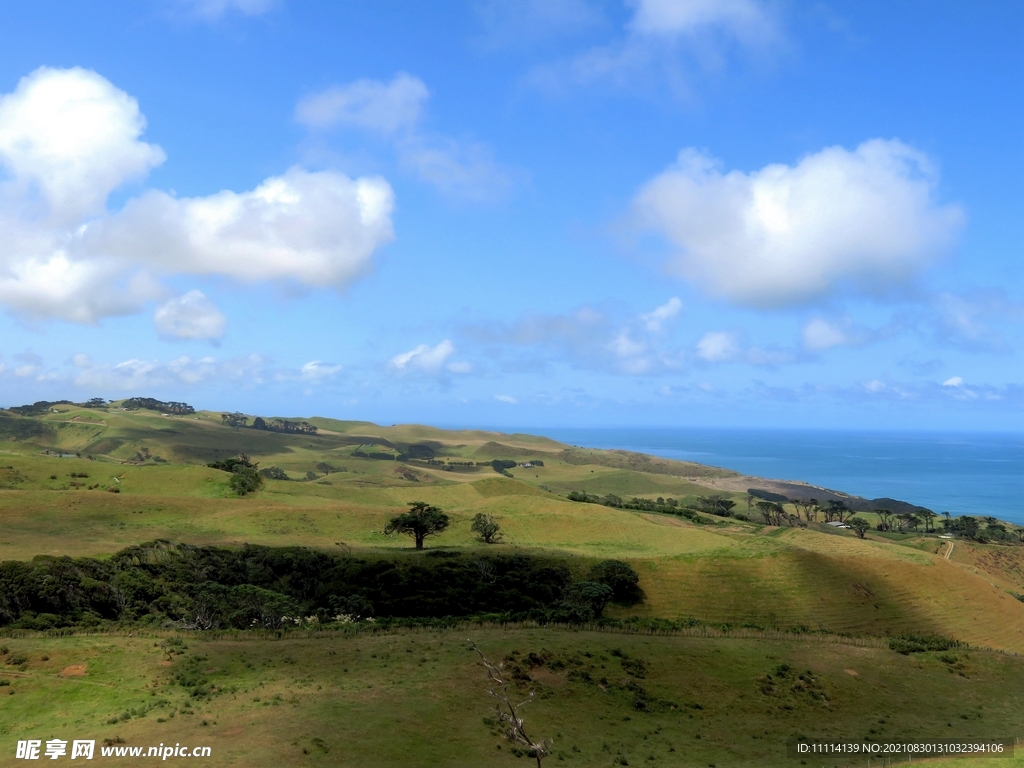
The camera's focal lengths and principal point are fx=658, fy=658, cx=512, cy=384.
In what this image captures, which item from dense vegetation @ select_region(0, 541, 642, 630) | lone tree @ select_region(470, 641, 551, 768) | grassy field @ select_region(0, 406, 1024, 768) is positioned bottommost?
dense vegetation @ select_region(0, 541, 642, 630)

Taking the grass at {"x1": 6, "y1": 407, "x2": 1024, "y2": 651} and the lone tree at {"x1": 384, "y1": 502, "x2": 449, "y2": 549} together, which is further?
the lone tree at {"x1": 384, "y1": 502, "x2": 449, "y2": 549}

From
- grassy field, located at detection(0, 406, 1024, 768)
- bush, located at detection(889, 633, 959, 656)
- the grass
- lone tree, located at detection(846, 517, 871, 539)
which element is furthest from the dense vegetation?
lone tree, located at detection(846, 517, 871, 539)

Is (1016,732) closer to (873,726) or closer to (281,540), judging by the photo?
(873,726)

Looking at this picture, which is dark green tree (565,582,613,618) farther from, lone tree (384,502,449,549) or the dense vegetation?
lone tree (384,502,449,549)

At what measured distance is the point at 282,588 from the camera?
51812mm

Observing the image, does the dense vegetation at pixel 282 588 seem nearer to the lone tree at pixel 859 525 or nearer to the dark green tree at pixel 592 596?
the dark green tree at pixel 592 596

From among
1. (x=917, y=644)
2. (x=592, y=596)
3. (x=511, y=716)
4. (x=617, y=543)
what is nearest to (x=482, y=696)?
(x=511, y=716)

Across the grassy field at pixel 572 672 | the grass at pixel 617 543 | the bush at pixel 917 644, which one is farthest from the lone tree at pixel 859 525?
the bush at pixel 917 644

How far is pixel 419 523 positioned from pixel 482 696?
39483 millimetres

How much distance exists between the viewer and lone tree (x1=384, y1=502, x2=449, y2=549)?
68250 millimetres

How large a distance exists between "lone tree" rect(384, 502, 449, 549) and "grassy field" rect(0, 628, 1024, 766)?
2962cm

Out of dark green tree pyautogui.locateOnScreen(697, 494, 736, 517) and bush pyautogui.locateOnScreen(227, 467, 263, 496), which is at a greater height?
bush pyautogui.locateOnScreen(227, 467, 263, 496)

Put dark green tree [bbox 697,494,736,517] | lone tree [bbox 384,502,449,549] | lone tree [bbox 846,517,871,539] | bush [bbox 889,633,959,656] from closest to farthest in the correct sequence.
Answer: bush [bbox 889,633,959,656]
lone tree [bbox 384,502,449,549]
lone tree [bbox 846,517,871,539]
dark green tree [bbox 697,494,736,517]

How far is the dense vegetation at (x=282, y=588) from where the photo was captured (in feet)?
136
